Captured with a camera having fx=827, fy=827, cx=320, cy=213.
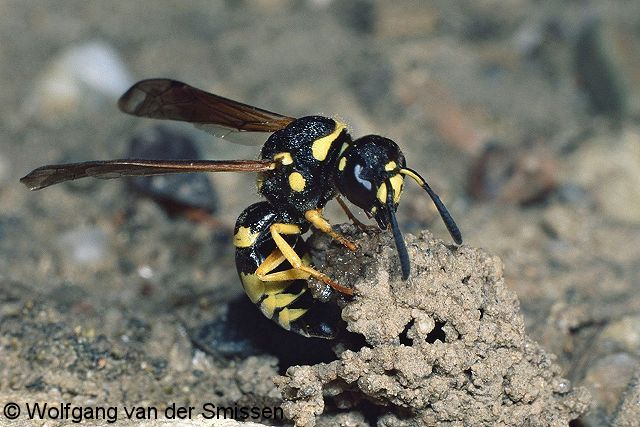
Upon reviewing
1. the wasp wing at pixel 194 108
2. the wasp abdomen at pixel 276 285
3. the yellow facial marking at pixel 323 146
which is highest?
the wasp wing at pixel 194 108

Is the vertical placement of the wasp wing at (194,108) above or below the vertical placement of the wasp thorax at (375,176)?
above

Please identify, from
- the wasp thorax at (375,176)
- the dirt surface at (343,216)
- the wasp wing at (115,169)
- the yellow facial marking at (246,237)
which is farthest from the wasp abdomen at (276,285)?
the wasp thorax at (375,176)

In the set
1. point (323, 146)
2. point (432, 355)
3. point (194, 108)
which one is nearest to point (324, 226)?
point (323, 146)

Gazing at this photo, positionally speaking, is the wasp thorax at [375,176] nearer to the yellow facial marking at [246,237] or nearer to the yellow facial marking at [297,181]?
the yellow facial marking at [297,181]

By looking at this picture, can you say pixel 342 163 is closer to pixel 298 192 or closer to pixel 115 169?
pixel 298 192

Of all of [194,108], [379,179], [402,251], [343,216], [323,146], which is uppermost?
[343,216]

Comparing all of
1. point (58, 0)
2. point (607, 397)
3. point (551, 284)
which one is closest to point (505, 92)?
point (551, 284)
